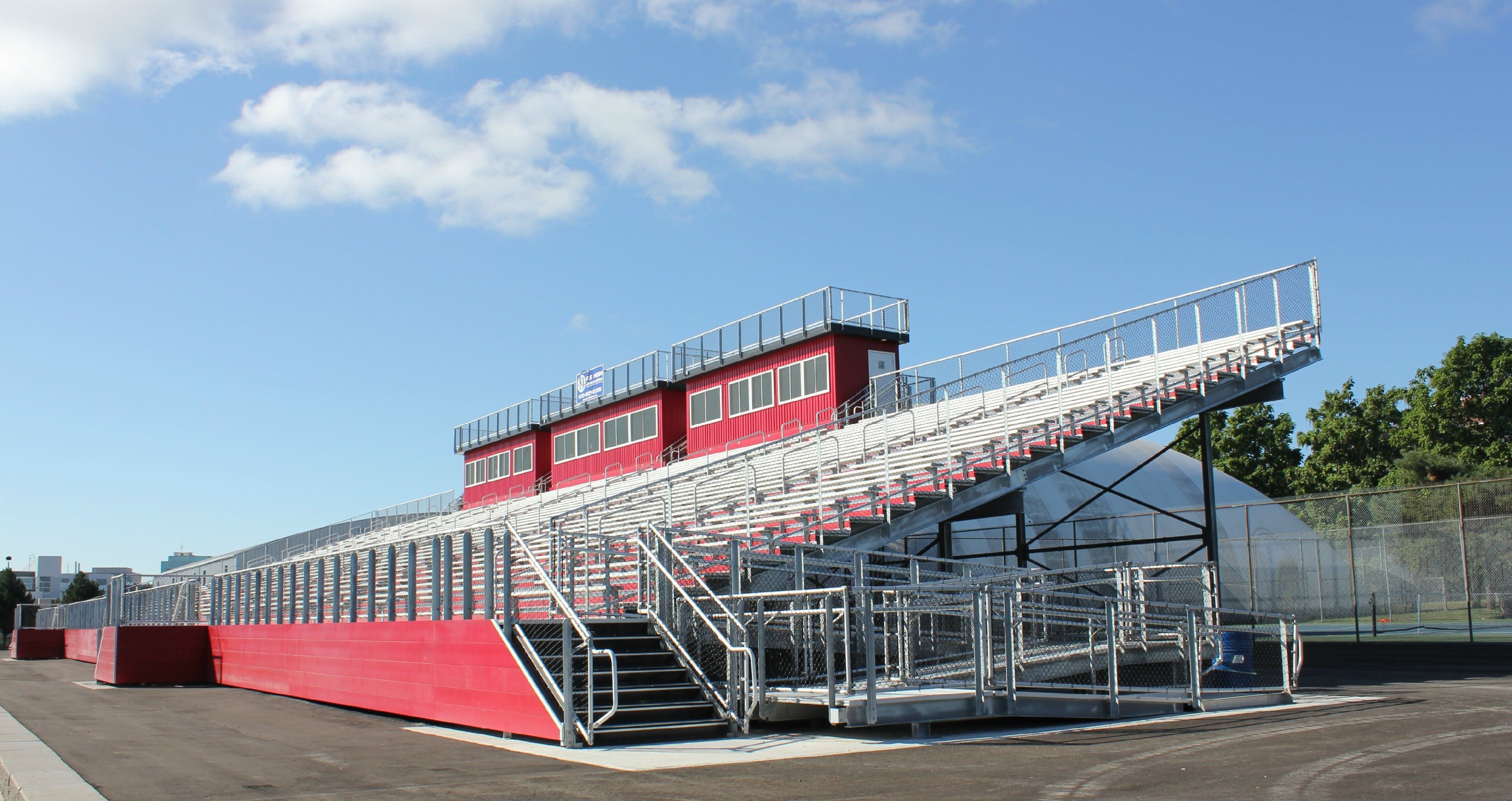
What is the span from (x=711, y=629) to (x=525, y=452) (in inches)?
1515

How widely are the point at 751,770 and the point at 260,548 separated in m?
56.8

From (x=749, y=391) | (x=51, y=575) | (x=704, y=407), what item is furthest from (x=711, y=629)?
(x=51, y=575)

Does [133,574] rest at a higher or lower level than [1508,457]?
lower

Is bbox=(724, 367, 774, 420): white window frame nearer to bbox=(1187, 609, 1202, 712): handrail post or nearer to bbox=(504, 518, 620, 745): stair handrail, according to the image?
bbox=(1187, 609, 1202, 712): handrail post

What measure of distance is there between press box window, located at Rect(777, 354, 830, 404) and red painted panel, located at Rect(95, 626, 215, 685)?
16.7 m

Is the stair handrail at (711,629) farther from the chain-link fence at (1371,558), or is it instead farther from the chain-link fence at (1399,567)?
the chain-link fence at (1399,567)

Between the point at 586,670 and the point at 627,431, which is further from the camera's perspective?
the point at 627,431

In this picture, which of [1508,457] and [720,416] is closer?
[720,416]

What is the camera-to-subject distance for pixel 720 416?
122 ft

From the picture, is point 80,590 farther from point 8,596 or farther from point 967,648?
point 967,648

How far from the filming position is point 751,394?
35.9 metres

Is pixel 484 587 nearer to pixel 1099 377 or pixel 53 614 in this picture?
pixel 1099 377

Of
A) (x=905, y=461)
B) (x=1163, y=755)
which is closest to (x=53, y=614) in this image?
(x=905, y=461)

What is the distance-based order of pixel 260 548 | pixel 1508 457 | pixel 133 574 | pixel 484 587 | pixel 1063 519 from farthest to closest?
pixel 260 548, pixel 1508 457, pixel 133 574, pixel 1063 519, pixel 484 587
